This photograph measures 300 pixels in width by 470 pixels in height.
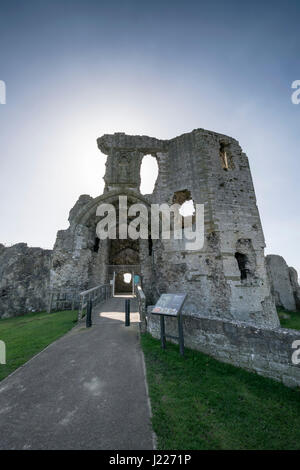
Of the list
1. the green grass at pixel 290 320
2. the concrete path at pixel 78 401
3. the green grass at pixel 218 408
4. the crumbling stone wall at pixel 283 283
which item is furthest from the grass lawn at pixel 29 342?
the crumbling stone wall at pixel 283 283

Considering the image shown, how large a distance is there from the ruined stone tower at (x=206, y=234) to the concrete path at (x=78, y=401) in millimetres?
4594

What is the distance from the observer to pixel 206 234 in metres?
8.91

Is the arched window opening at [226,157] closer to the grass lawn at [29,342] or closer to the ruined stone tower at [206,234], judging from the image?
the ruined stone tower at [206,234]

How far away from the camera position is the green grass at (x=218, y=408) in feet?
7.38

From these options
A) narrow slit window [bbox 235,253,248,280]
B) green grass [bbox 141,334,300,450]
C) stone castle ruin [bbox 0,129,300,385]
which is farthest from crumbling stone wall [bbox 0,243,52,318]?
narrow slit window [bbox 235,253,248,280]

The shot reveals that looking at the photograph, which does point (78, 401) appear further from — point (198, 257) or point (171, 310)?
point (198, 257)

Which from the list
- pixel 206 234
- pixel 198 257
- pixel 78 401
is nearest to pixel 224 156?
pixel 206 234

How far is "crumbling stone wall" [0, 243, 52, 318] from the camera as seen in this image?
1357 cm

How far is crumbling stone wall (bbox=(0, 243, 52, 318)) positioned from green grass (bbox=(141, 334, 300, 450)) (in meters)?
13.1

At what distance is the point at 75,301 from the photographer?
37.6 feet

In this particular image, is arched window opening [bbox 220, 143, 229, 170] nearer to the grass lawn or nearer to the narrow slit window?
the narrow slit window

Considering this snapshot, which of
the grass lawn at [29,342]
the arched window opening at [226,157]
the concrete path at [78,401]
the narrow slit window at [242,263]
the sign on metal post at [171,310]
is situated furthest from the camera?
the arched window opening at [226,157]
